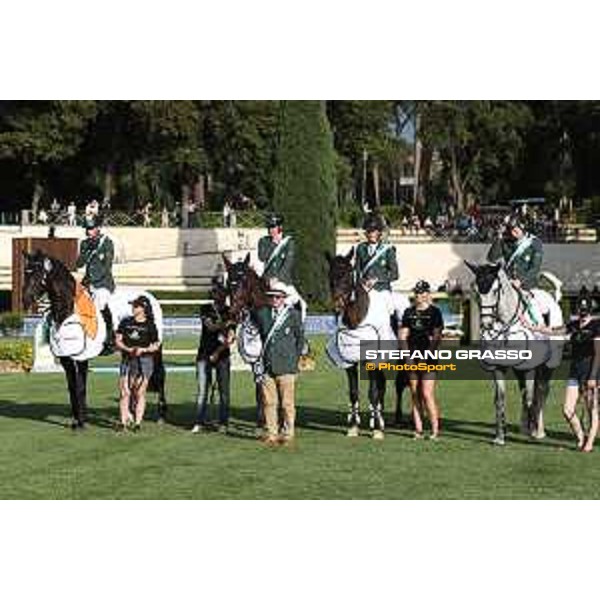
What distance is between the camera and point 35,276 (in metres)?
12.9

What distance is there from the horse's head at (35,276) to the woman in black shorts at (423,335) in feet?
13.4

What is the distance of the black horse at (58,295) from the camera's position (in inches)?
508

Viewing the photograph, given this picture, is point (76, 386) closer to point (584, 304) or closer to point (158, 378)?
point (158, 378)

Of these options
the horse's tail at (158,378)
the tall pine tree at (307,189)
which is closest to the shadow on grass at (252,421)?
the horse's tail at (158,378)

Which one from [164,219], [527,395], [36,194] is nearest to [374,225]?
[527,395]

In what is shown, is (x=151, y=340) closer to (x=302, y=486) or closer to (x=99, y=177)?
(x=302, y=486)

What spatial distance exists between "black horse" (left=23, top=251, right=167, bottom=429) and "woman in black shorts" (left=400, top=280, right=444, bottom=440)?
3.01m

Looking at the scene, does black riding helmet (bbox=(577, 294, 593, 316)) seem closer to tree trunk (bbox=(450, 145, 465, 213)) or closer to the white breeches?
the white breeches

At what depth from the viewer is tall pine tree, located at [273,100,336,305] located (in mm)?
30484

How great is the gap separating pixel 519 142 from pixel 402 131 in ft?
35.0

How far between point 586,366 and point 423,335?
5.95 feet

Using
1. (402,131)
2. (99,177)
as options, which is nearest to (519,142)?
(402,131)

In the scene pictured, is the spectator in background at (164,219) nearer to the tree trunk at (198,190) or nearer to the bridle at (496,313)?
the tree trunk at (198,190)

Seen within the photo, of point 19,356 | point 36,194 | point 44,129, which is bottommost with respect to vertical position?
point 19,356
